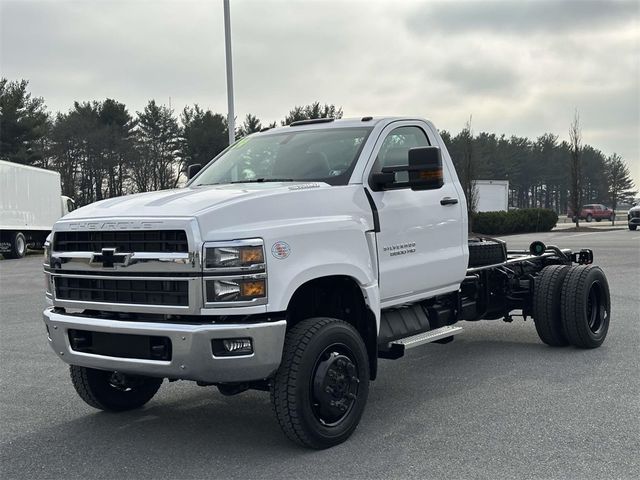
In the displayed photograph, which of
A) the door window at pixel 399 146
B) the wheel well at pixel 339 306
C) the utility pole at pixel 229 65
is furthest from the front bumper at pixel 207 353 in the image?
the utility pole at pixel 229 65

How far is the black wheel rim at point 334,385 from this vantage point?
4.40m

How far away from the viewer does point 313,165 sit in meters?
5.39

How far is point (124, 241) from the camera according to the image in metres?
4.33

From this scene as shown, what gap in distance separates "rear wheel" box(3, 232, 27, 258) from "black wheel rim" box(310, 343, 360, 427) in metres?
26.2

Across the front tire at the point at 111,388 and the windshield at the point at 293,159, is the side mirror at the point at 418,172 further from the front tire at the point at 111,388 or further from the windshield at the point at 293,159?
the front tire at the point at 111,388

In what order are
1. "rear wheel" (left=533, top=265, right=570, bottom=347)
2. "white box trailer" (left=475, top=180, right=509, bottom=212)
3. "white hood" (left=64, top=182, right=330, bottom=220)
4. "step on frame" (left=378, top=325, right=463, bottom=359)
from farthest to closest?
"white box trailer" (left=475, top=180, right=509, bottom=212)
"rear wheel" (left=533, top=265, right=570, bottom=347)
"step on frame" (left=378, top=325, right=463, bottom=359)
"white hood" (left=64, top=182, right=330, bottom=220)

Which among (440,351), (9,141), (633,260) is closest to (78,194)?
(9,141)

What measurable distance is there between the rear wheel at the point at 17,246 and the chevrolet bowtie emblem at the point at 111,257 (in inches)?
1013

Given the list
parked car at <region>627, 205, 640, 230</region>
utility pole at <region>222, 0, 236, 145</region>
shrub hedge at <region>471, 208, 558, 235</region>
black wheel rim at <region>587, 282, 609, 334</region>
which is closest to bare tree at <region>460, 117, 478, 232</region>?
shrub hedge at <region>471, 208, 558, 235</region>

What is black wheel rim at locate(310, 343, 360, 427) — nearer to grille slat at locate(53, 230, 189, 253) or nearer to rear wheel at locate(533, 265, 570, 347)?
grille slat at locate(53, 230, 189, 253)

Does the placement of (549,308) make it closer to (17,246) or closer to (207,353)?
(207,353)

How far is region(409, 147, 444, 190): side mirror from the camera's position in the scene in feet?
16.7

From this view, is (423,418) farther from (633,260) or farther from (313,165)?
(633,260)

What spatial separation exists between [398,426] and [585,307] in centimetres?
320
